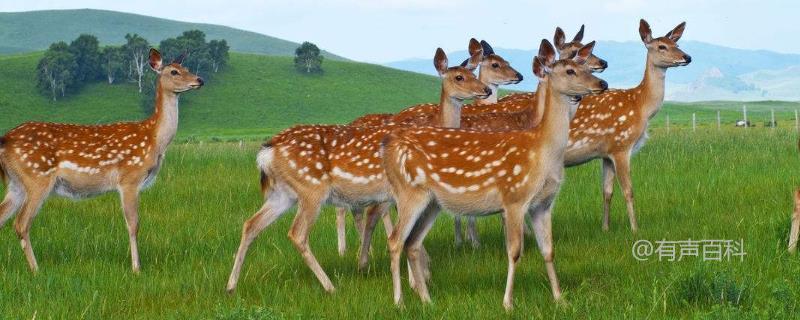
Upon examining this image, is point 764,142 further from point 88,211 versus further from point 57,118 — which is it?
point 57,118

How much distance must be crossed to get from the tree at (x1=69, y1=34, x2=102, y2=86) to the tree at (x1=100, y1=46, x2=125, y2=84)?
648mm

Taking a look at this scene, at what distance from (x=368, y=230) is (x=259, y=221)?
3.41ft

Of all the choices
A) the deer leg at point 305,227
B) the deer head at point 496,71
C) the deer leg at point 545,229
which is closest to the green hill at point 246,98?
the deer head at point 496,71

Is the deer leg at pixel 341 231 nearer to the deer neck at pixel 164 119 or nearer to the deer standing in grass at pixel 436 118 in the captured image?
the deer standing in grass at pixel 436 118

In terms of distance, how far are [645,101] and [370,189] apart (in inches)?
178

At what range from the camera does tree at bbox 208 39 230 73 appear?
9850cm

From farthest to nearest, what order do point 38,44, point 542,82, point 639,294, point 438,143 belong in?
point 38,44 < point 542,82 < point 438,143 < point 639,294

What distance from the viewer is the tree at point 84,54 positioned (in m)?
93.7

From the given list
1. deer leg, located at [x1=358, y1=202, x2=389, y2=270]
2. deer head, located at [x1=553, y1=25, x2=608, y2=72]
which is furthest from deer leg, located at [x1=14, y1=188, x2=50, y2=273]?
deer head, located at [x1=553, y1=25, x2=608, y2=72]

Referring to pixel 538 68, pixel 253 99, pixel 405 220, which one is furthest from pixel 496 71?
pixel 253 99

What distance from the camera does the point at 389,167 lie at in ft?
25.4

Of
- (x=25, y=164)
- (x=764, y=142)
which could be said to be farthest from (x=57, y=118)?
(x=25, y=164)

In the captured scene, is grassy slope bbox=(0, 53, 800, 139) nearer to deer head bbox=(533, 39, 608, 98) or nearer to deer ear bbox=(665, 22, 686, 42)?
deer ear bbox=(665, 22, 686, 42)

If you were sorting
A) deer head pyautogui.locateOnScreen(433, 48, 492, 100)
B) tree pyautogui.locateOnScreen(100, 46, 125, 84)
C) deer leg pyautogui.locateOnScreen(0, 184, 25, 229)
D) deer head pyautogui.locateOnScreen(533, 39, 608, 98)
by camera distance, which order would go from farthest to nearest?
1. tree pyautogui.locateOnScreen(100, 46, 125, 84)
2. deer head pyautogui.locateOnScreen(433, 48, 492, 100)
3. deer leg pyautogui.locateOnScreen(0, 184, 25, 229)
4. deer head pyautogui.locateOnScreen(533, 39, 608, 98)
